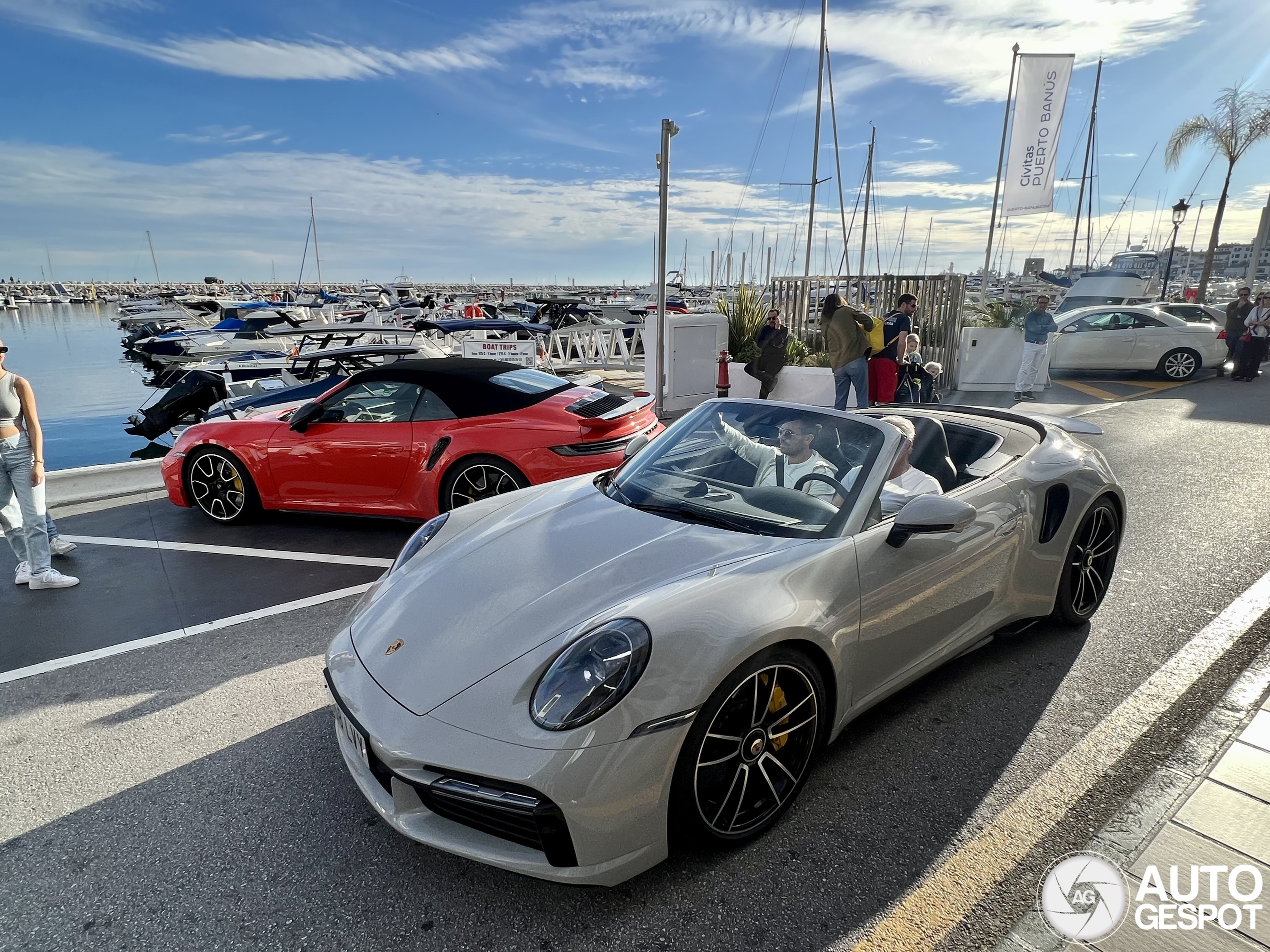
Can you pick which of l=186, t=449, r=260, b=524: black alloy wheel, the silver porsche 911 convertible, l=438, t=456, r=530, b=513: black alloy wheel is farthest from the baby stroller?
l=186, t=449, r=260, b=524: black alloy wheel

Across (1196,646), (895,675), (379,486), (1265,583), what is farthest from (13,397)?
(1265,583)

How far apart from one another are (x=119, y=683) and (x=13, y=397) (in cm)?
236

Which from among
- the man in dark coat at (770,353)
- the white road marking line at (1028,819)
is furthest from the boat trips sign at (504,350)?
the white road marking line at (1028,819)

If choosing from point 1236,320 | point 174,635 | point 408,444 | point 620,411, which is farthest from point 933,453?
point 1236,320

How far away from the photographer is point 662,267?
9617 mm

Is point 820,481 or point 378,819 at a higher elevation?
point 820,481

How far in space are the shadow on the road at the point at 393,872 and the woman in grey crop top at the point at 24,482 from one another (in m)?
2.94

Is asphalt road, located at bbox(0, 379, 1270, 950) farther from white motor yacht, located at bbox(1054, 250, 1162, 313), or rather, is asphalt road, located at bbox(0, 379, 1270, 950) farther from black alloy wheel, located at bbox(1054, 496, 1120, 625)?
white motor yacht, located at bbox(1054, 250, 1162, 313)

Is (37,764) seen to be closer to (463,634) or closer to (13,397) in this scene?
(463,634)

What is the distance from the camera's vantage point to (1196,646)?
364 centimetres

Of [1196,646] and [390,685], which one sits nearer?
[390,685]

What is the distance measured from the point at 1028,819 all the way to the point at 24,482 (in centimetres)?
579

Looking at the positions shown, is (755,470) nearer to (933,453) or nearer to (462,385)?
(933,453)

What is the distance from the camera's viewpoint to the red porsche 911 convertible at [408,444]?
214 inches
